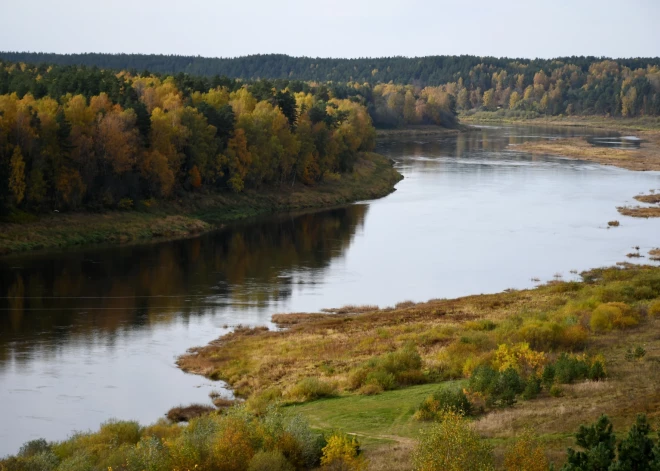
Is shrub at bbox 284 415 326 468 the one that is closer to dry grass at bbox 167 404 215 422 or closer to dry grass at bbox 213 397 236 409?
dry grass at bbox 167 404 215 422

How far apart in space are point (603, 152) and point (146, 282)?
283 feet

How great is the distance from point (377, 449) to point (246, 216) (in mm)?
49960

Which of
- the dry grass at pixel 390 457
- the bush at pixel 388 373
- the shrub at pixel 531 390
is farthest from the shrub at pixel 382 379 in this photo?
the dry grass at pixel 390 457

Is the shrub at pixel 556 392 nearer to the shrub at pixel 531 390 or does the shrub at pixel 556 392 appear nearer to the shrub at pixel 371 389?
the shrub at pixel 531 390

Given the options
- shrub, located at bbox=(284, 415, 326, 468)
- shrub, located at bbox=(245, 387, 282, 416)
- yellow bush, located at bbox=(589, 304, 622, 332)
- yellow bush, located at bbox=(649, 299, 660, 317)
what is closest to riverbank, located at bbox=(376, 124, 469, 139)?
yellow bush, located at bbox=(649, 299, 660, 317)

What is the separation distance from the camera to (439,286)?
44.5 meters

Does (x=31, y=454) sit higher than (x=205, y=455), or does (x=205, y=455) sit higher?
(x=205, y=455)

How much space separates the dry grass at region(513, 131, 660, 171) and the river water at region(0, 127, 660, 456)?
24.7m

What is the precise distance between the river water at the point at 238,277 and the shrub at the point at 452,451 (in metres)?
13.6

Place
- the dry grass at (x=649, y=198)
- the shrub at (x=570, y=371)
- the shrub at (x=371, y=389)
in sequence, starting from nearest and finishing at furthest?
the shrub at (x=570, y=371), the shrub at (x=371, y=389), the dry grass at (x=649, y=198)

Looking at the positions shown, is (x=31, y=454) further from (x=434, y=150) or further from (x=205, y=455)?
(x=434, y=150)

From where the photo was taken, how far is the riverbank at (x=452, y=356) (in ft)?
58.3

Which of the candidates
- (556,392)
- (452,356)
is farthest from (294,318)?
(556,392)

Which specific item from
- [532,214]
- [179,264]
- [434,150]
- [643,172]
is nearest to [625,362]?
[179,264]
